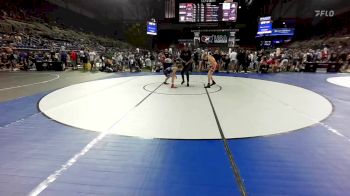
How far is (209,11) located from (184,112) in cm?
2046

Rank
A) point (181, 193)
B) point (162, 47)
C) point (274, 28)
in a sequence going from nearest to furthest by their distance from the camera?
1. point (181, 193)
2. point (274, 28)
3. point (162, 47)

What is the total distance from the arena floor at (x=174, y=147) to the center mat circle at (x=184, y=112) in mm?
22

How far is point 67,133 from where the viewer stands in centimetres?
447

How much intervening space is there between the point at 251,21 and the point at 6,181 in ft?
101

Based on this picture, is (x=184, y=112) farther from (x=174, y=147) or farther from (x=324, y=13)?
(x=324, y=13)

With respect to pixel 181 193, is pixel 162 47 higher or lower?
higher

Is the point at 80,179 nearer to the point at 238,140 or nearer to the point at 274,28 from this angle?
the point at 238,140

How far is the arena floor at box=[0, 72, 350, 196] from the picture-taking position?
2.86m

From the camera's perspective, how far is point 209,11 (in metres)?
24.3

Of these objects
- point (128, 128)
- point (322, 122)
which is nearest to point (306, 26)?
point (322, 122)

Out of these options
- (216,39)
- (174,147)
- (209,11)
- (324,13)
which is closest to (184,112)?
(174,147)

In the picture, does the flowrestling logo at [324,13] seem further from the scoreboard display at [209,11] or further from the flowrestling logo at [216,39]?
the scoreboard display at [209,11]

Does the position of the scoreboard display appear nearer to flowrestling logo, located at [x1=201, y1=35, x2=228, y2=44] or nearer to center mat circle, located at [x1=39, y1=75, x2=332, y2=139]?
flowrestling logo, located at [x1=201, y1=35, x2=228, y2=44]

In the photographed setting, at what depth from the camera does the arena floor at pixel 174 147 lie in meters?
2.86
